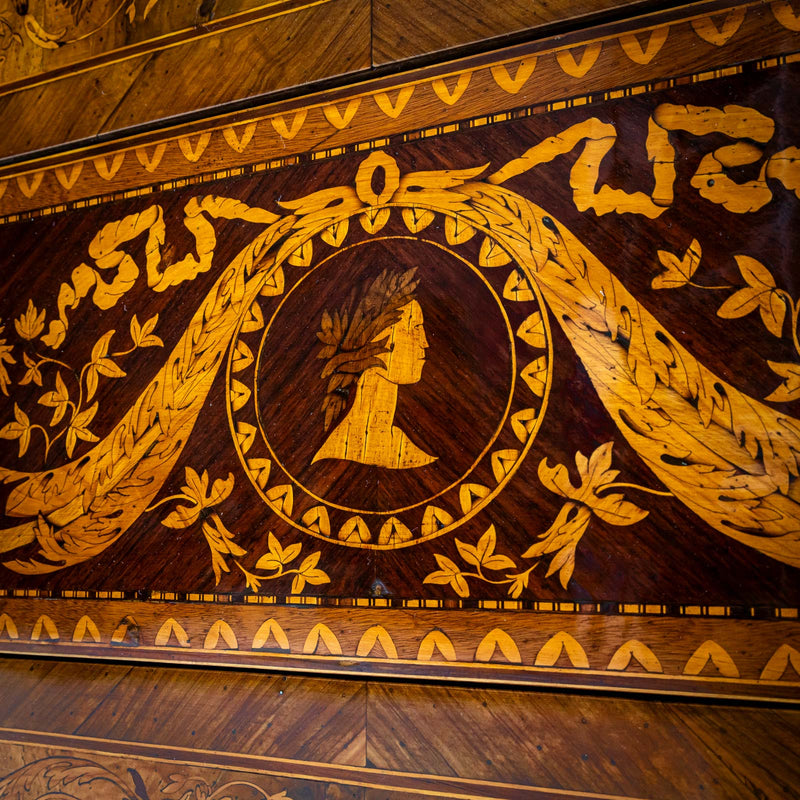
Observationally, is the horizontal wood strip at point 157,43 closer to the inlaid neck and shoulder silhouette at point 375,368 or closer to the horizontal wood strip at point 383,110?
the horizontal wood strip at point 383,110

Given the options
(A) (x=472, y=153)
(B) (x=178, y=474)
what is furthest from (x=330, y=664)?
(A) (x=472, y=153)

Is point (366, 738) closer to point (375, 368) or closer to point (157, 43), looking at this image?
point (375, 368)

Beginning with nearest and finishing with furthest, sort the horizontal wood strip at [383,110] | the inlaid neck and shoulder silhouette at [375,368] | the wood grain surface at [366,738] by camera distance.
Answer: the wood grain surface at [366,738], the horizontal wood strip at [383,110], the inlaid neck and shoulder silhouette at [375,368]

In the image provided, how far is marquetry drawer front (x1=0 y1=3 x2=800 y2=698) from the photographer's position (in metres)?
1.11

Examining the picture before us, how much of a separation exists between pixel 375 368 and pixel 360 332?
0.07 m

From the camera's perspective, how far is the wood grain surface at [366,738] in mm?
1047

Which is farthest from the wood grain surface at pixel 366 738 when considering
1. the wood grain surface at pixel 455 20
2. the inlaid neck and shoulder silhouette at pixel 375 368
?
the wood grain surface at pixel 455 20

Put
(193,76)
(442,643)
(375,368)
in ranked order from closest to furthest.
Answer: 1. (442,643)
2. (375,368)
3. (193,76)

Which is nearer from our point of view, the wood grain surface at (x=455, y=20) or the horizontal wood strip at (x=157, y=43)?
the wood grain surface at (x=455, y=20)

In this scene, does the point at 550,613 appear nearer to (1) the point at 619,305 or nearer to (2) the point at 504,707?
(2) the point at 504,707

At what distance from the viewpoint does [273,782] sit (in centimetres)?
124

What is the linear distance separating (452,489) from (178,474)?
1.73 feet

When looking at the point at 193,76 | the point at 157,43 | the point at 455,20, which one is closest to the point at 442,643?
the point at 455,20

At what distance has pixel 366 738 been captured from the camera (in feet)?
3.95
